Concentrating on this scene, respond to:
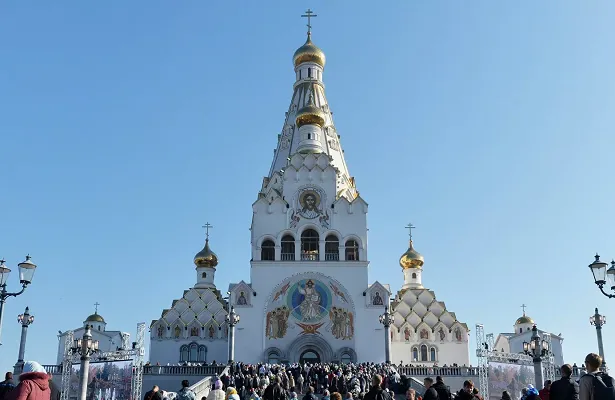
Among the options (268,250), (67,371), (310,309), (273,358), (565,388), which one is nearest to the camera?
(565,388)

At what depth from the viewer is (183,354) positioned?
42562 mm

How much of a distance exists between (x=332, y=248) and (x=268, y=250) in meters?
3.70

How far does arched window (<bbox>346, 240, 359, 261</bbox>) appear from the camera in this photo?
40938 mm

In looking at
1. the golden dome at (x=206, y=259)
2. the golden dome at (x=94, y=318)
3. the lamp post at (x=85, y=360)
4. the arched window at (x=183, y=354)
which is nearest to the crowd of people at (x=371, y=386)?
the lamp post at (x=85, y=360)

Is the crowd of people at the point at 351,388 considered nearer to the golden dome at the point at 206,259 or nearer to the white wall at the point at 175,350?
Result: the white wall at the point at 175,350

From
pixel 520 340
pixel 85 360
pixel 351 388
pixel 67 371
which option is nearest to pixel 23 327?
pixel 67 371

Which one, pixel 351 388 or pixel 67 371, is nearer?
pixel 351 388

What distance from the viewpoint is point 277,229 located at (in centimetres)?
4122

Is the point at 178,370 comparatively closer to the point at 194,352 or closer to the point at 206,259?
the point at 194,352

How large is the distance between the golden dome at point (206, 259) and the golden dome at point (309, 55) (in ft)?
48.6

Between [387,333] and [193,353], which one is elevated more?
[387,333]

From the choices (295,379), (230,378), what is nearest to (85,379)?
(230,378)

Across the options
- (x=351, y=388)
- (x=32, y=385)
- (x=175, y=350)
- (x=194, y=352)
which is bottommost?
(x=32, y=385)

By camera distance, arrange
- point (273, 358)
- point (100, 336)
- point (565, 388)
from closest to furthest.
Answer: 1. point (565, 388)
2. point (273, 358)
3. point (100, 336)
